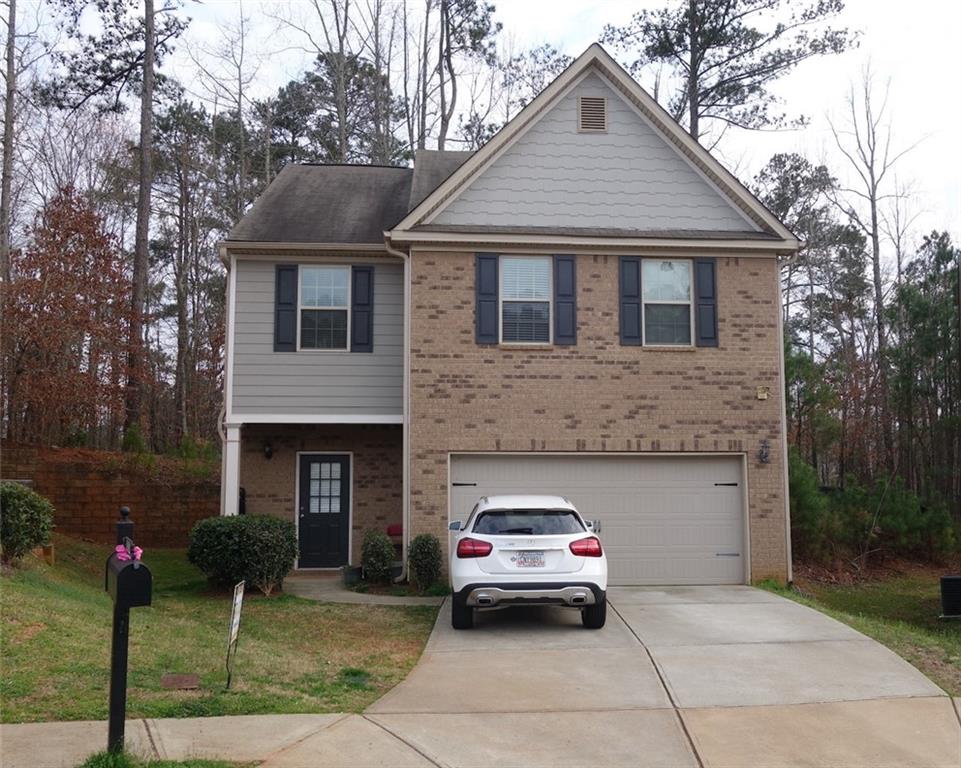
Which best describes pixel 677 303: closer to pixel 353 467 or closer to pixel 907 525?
pixel 353 467

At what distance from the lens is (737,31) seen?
2597cm

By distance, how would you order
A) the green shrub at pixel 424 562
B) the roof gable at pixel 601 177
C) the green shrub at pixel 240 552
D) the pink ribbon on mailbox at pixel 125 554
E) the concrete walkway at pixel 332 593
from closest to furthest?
1. the pink ribbon on mailbox at pixel 125 554
2. the concrete walkway at pixel 332 593
3. the green shrub at pixel 240 552
4. the green shrub at pixel 424 562
5. the roof gable at pixel 601 177

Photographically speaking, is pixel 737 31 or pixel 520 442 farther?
pixel 737 31

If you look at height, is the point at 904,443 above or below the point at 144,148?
below

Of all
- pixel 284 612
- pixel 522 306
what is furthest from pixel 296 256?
pixel 284 612

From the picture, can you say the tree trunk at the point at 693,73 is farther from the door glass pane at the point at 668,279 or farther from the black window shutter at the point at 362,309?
the black window shutter at the point at 362,309

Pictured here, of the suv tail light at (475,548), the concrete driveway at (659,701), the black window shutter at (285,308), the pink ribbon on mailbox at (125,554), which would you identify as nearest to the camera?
the pink ribbon on mailbox at (125,554)

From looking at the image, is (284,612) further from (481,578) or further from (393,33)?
(393,33)

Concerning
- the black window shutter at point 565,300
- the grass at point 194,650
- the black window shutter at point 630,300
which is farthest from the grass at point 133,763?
the black window shutter at point 630,300

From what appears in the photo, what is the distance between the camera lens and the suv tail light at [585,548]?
32.6ft

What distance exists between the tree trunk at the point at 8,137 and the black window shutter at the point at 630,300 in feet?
50.9

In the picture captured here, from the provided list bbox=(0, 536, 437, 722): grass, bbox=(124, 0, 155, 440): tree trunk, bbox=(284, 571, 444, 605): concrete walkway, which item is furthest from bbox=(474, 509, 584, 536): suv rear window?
bbox=(124, 0, 155, 440): tree trunk

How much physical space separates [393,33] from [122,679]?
28047mm

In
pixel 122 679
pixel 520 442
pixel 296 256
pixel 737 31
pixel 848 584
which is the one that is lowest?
pixel 848 584
